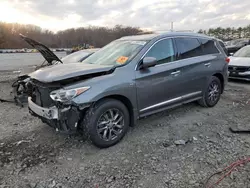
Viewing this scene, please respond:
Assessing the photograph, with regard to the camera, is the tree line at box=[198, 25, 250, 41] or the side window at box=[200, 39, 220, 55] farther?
the tree line at box=[198, 25, 250, 41]

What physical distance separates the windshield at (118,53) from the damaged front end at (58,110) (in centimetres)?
110

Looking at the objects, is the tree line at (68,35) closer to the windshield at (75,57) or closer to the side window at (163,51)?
the windshield at (75,57)

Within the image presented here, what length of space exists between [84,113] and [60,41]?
8114 centimetres

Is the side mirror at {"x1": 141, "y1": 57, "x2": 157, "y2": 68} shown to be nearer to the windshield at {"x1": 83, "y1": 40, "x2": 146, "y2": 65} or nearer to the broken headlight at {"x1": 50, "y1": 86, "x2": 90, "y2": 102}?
the windshield at {"x1": 83, "y1": 40, "x2": 146, "y2": 65}

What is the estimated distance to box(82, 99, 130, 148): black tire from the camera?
319cm

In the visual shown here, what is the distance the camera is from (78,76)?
3.29 metres

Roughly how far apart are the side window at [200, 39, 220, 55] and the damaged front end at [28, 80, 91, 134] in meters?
3.20

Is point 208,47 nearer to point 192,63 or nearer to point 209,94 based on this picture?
point 192,63

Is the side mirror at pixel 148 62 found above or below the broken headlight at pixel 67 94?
above

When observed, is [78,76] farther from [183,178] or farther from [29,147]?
[183,178]

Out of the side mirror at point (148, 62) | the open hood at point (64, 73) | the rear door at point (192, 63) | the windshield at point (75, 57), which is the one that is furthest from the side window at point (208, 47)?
the windshield at point (75, 57)

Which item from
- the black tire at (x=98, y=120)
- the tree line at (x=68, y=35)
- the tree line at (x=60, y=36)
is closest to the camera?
the black tire at (x=98, y=120)

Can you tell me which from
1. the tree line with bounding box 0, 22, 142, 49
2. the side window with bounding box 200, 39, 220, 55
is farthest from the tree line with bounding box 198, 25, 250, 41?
the side window with bounding box 200, 39, 220, 55

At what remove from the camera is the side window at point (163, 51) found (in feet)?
13.0
